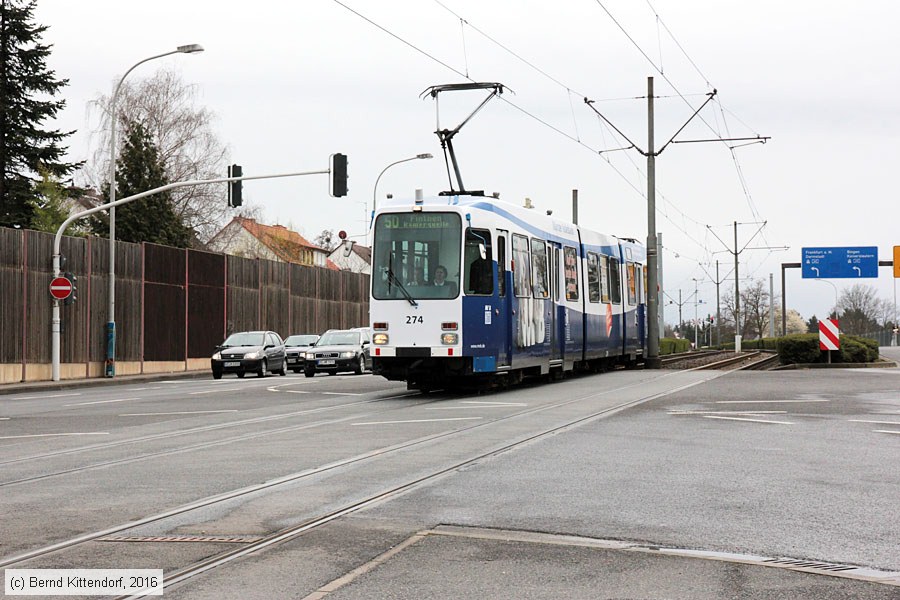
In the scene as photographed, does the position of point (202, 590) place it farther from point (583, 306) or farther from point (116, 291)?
point (116, 291)

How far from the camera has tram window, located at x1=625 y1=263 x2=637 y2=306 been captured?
116 feet

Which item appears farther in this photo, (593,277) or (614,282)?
(614,282)

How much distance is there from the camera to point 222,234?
73.3m

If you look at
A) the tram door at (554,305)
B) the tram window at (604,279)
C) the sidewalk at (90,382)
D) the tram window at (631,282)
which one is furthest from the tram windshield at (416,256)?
the tram window at (631,282)

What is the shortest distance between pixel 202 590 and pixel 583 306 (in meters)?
23.8

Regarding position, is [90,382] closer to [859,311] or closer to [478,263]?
[478,263]

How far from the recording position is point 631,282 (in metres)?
35.9

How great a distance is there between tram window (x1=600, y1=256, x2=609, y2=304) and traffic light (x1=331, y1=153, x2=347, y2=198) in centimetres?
763

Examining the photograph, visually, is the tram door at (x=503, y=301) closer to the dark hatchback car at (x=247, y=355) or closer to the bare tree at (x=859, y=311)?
the dark hatchback car at (x=247, y=355)

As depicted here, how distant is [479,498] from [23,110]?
158ft

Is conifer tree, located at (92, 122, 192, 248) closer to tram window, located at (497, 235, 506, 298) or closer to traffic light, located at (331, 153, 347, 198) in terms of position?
traffic light, located at (331, 153, 347, 198)

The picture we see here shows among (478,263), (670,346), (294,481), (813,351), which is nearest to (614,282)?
(813,351)

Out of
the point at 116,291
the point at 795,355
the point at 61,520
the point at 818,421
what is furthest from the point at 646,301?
the point at 61,520

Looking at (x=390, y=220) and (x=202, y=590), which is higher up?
(x=390, y=220)
